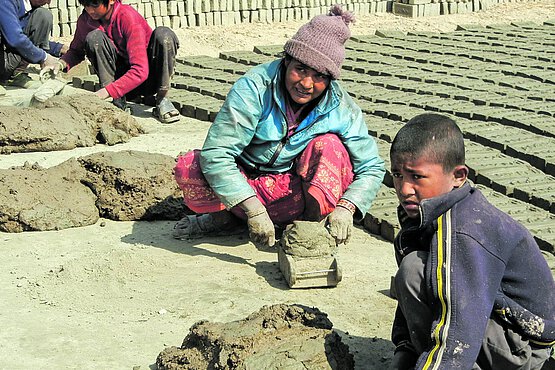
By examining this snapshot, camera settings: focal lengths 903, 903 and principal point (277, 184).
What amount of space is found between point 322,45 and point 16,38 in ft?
15.1

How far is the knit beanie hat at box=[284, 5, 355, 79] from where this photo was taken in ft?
14.6

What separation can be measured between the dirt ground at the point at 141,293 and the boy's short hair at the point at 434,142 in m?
1.01

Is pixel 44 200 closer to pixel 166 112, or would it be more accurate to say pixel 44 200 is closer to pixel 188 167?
pixel 188 167

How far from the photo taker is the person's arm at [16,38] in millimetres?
8211

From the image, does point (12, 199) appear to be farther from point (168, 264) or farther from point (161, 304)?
point (161, 304)

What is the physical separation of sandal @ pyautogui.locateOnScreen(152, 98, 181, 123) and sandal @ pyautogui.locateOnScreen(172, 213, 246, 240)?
254cm

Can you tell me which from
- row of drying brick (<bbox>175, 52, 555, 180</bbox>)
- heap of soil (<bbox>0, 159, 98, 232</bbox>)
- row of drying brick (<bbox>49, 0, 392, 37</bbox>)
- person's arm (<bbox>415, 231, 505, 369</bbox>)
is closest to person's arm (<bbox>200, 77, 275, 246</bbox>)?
heap of soil (<bbox>0, 159, 98, 232</bbox>)

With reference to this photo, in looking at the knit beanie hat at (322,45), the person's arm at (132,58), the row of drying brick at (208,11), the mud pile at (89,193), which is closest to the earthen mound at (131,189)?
the mud pile at (89,193)

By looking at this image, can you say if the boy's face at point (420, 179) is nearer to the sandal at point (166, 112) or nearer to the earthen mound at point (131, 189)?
the earthen mound at point (131, 189)

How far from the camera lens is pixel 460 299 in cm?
276

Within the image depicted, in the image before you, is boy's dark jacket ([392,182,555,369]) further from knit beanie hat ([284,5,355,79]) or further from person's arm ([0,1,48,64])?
person's arm ([0,1,48,64])

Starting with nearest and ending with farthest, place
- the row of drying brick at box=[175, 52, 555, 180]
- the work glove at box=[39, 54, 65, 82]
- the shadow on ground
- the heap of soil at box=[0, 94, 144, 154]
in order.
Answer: the shadow on ground, the row of drying brick at box=[175, 52, 555, 180], the heap of soil at box=[0, 94, 144, 154], the work glove at box=[39, 54, 65, 82]

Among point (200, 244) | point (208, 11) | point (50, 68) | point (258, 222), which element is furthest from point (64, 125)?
point (208, 11)

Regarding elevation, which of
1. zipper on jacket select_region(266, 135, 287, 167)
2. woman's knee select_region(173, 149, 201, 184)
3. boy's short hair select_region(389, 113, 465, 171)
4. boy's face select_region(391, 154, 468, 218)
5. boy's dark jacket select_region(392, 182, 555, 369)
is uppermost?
boy's short hair select_region(389, 113, 465, 171)
